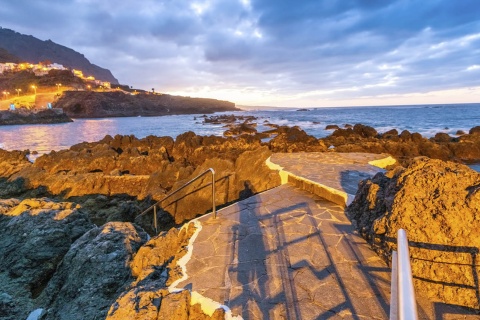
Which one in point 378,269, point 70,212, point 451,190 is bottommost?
point 70,212

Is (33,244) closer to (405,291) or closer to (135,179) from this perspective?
(405,291)

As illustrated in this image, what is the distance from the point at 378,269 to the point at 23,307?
4.91 metres

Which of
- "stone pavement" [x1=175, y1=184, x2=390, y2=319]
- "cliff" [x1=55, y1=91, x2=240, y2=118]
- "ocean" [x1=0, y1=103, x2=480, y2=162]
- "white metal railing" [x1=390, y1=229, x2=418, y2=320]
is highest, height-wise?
"cliff" [x1=55, y1=91, x2=240, y2=118]

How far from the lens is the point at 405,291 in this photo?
95 cm

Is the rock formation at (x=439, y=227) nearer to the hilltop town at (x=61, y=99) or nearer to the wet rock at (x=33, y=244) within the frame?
the wet rock at (x=33, y=244)

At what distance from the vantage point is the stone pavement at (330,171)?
4991mm

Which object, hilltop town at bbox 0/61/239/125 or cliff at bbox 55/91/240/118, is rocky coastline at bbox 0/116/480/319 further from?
cliff at bbox 55/91/240/118

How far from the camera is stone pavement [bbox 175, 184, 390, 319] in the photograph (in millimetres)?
2488

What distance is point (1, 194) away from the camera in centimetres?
1042

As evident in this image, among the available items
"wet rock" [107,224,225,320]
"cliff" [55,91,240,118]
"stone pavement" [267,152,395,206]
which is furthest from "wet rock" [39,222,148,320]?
"cliff" [55,91,240,118]

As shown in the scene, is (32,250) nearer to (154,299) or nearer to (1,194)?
(154,299)

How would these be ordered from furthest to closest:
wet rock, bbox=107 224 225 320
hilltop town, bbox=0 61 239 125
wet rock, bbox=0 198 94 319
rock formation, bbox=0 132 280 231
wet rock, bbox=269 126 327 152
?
1. hilltop town, bbox=0 61 239 125
2. wet rock, bbox=269 126 327 152
3. rock formation, bbox=0 132 280 231
4. wet rock, bbox=0 198 94 319
5. wet rock, bbox=107 224 225 320

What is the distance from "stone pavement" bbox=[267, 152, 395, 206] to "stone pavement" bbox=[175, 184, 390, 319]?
1.81ft

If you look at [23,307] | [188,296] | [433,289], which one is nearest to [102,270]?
[23,307]
